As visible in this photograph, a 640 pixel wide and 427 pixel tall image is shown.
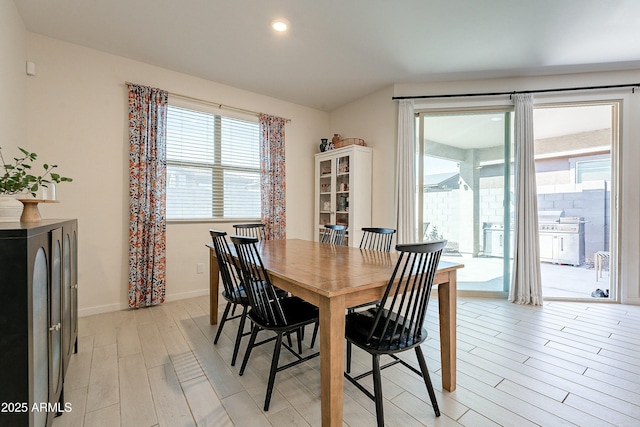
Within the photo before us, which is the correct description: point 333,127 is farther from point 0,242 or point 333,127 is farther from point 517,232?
point 0,242

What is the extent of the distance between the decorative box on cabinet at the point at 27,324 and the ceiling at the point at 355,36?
2152 millimetres

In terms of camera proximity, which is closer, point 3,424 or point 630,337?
point 3,424

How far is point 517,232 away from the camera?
11.1ft

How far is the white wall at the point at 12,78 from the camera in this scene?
80.3 inches

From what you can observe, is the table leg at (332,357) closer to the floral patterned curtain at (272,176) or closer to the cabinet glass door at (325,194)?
the floral patterned curtain at (272,176)

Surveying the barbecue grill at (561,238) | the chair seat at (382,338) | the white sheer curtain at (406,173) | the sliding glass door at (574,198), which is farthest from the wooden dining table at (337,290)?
the barbecue grill at (561,238)

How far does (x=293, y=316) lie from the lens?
173 cm

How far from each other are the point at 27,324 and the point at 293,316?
116cm

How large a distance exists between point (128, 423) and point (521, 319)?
3.32m

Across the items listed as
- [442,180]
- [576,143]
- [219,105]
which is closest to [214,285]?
[219,105]

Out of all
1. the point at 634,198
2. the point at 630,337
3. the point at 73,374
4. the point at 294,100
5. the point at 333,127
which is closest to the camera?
the point at 73,374

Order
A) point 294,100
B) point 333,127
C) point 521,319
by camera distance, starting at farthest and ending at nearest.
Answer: point 333,127, point 294,100, point 521,319

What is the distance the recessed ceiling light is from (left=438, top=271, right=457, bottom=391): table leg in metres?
2.41

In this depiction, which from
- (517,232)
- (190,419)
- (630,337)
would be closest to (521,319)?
(630,337)
